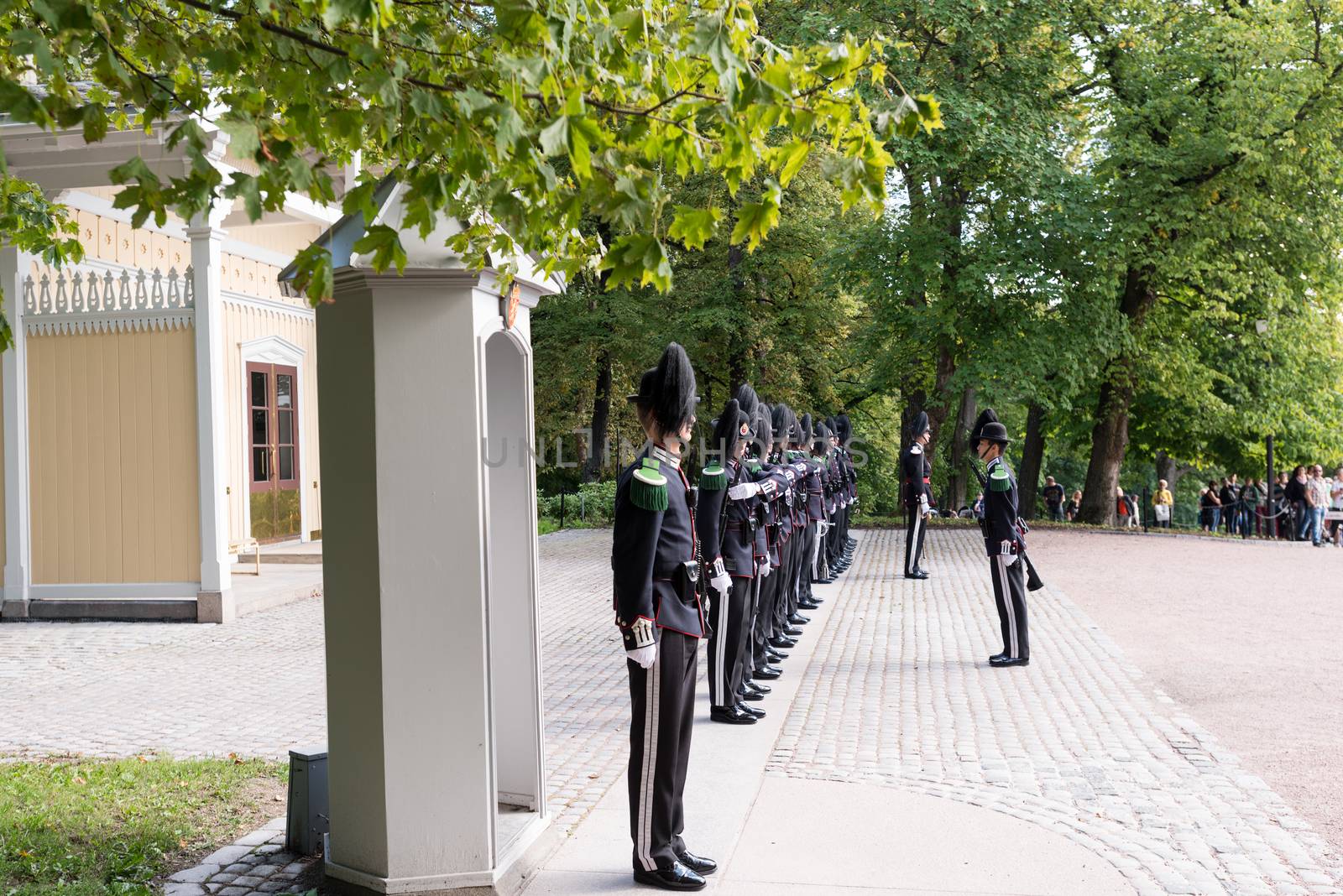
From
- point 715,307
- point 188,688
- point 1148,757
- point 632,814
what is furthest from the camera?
point 715,307

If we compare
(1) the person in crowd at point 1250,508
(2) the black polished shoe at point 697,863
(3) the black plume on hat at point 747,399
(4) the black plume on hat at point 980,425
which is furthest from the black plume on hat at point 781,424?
(1) the person in crowd at point 1250,508

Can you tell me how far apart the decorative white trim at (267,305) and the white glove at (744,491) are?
10.1 metres

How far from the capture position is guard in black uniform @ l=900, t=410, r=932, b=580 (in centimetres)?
1614

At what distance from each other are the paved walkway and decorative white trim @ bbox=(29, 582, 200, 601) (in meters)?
0.41

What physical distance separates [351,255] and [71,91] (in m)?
1.04

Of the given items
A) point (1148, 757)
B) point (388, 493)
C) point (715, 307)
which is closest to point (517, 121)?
point (388, 493)

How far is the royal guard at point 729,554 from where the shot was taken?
7.73 meters

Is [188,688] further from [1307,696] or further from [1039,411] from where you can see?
[1039,411]

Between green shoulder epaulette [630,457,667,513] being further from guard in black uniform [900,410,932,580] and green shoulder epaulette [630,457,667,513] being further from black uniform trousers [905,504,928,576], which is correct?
black uniform trousers [905,504,928,576]

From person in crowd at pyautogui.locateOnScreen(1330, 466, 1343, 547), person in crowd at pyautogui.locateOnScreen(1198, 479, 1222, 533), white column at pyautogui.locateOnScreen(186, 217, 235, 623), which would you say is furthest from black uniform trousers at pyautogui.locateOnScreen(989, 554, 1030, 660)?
person in crowd at pyautogui.locateOnScreen(1198, 479, 1222, 533)

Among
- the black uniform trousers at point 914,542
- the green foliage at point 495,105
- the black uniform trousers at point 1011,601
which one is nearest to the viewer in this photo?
the green foliage at point 495,105

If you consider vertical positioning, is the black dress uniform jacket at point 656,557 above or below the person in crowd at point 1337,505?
above

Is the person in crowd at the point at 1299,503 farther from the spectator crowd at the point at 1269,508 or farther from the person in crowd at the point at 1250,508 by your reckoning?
the person in crowd at the point at 1250,508

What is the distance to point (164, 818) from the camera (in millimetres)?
5781
